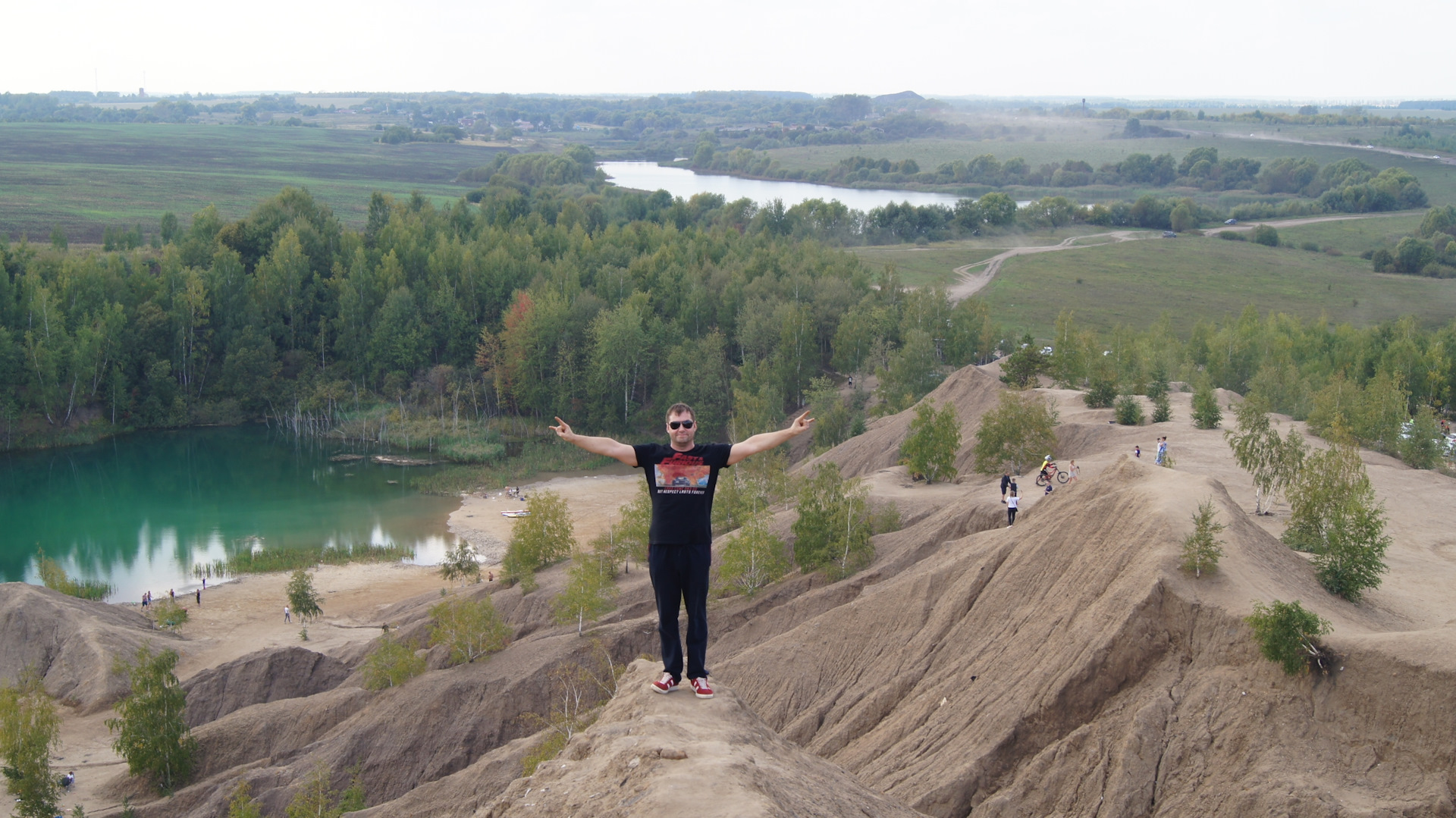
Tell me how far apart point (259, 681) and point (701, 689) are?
29180 millimetres

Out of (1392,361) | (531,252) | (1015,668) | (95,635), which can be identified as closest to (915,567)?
(1015,668)

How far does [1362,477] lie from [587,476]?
50.7 meters

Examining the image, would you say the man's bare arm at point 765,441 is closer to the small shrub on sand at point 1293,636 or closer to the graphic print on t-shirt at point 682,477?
the graphic print on t-shirt at point 682,477

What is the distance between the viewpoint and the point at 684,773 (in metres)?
11.7

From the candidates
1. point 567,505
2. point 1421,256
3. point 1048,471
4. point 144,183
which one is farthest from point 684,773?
point 144,183

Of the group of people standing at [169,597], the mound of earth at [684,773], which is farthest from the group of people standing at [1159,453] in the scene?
the group of people standing at [169,597]

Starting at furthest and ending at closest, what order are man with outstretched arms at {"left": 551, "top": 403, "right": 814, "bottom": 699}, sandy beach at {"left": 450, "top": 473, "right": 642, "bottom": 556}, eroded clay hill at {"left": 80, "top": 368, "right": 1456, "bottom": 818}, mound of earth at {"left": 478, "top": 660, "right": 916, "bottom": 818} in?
sandy beach at {"left": 450, "top": 473, "right": 642, "bottom": 556}
eroded clay hill at {"left": 80, "top": 368, "right": 1456, "bottom": 818}
man with outstretched arms at {"left": 551, "top": 403, "right": 814, "bottom": 699}
mound of earth at {"left": 478, "top": 660, "right": 916, "bottom": 818}

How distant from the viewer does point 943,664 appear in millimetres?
26625

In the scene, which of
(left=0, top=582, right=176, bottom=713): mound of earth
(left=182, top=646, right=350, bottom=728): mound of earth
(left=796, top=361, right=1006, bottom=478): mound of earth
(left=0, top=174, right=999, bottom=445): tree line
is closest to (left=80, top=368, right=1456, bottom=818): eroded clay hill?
(left=182, top=646, right=350, bottom=728): mound of earth

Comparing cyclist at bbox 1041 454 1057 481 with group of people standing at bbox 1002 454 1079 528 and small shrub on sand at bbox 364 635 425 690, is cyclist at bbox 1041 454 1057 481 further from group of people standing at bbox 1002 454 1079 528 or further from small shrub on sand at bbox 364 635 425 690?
small shrub on sand at bbox 364 635 425 690

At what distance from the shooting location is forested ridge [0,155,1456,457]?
244 ft

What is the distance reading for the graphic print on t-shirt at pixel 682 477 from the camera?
1273cm

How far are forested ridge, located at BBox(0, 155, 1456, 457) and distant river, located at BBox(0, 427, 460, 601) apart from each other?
4.34 metres

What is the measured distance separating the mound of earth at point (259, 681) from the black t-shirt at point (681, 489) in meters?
30.2
